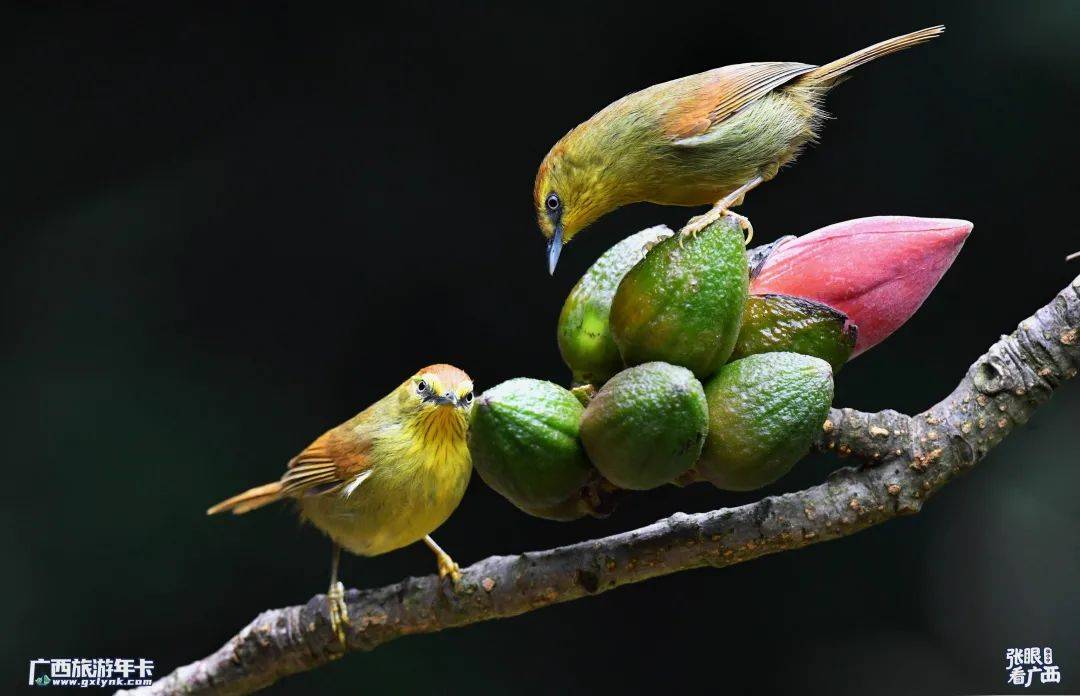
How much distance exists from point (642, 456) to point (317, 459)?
1.06 metres

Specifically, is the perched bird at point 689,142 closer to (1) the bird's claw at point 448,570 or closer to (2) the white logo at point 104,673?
(1) the bird's claw at point 448,570

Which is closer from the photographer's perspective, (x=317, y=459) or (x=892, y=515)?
(x=892, y=515)

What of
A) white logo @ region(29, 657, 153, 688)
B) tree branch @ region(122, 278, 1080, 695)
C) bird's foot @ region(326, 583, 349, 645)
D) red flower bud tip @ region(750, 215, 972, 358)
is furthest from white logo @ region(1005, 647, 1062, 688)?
white logo @ region(29, 657, 153, 688)

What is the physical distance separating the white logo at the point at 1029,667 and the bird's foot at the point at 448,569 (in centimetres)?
126

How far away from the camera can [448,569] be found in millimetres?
1699

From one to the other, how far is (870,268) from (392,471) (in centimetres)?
98

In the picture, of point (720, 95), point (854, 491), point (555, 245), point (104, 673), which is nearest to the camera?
point (854, 491)

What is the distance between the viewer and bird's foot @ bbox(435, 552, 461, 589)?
63.8 inches

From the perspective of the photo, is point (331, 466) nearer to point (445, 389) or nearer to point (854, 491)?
point (445, 389)

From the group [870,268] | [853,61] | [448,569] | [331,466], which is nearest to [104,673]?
[331,466]

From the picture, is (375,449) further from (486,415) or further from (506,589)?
(486,415)

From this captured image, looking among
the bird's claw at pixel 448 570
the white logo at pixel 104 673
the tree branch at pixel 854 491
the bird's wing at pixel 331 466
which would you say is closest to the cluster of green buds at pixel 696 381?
the tree branch at pixel 854 491

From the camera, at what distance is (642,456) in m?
1.16

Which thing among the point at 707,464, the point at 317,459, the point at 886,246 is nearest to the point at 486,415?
the point at 707,464
